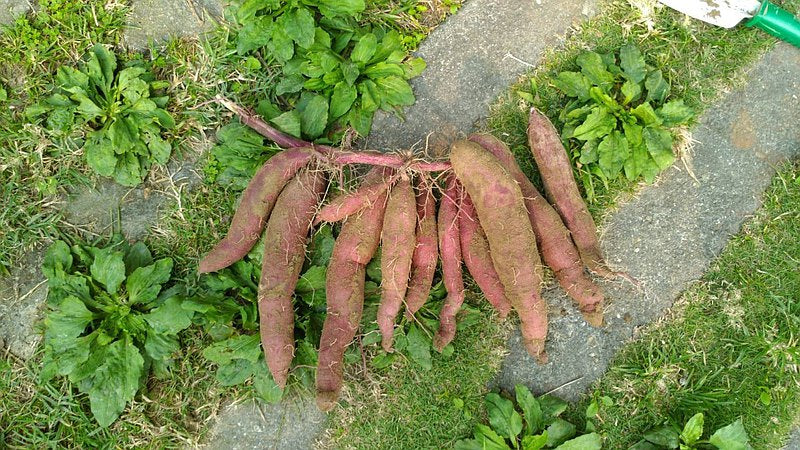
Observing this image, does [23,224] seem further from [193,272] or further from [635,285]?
[635,285]

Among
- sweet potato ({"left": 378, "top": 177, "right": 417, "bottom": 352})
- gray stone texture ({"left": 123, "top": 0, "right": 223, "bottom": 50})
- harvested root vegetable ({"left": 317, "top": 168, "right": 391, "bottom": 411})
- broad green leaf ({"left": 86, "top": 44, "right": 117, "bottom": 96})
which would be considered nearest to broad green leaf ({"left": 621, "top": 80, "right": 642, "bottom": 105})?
sweet potato ({"left": 378, "top": 177, "right": 417, "bottom": 352})

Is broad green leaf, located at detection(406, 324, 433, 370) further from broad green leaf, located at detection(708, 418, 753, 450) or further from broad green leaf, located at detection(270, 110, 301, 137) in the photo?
broad green leaf, located at detection(708, 418, 753, 450)

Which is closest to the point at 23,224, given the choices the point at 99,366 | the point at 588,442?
the point at 99,366

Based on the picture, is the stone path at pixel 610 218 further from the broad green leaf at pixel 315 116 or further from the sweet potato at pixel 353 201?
the sweet potato at pixel 353 201

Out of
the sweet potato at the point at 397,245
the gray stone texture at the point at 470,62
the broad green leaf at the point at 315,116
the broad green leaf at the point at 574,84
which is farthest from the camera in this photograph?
the gray stone texture at the point at 470,62

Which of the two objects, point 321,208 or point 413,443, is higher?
point 321,208

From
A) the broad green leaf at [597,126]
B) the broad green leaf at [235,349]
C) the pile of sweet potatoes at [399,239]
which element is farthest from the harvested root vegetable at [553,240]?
the broad green leaf at [235,349]
